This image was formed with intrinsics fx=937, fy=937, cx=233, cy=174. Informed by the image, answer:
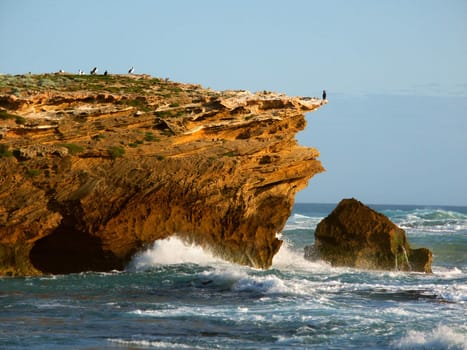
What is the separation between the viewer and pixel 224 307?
2252 cm

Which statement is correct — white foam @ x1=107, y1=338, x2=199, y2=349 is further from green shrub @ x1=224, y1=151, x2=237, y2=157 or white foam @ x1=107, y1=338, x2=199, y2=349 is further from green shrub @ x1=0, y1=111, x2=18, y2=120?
green shrub @ x1=224, y1=151, x2=237, y2=157

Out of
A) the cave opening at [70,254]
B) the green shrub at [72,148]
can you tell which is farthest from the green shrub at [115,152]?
the cave opening at [70,254]

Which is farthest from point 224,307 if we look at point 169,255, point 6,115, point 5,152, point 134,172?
point 6,115

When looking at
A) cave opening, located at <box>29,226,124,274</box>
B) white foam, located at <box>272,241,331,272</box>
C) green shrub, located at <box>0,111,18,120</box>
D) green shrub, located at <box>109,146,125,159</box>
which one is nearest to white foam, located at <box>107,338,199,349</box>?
cave opening, located at <box>29,226,124,274</box>

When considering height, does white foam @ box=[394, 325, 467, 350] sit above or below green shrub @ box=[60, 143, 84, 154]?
below

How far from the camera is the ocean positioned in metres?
18.2

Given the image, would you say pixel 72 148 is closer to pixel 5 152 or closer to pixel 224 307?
pixel 5 152

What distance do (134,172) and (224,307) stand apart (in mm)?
7579

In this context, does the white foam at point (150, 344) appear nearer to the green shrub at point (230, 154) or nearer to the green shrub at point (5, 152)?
→ the green shrub at point (5, 152)

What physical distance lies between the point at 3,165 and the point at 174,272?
6.08m

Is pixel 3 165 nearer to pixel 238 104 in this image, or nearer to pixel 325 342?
pixel 238 104

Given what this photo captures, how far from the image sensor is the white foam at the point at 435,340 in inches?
699

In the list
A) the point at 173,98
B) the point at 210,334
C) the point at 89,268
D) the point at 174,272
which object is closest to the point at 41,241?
the point at 89,268

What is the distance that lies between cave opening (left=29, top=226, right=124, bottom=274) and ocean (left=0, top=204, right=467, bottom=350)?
2.65 ft
